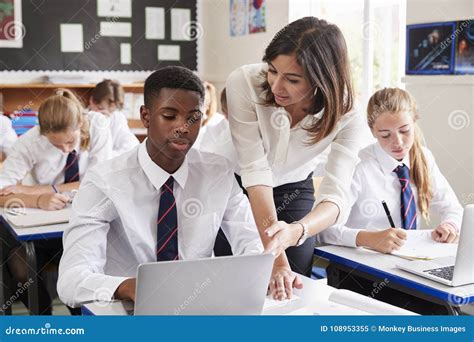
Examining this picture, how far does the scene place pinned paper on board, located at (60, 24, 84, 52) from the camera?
5520 millimetres

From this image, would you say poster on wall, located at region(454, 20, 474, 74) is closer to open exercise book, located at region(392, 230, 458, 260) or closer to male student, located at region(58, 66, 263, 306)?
open exercise book, located at region(392, 230, 458, 260)

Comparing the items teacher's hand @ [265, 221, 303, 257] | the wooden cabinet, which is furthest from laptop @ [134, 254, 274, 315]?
the wooden cabinet

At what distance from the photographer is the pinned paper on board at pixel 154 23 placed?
587 cm

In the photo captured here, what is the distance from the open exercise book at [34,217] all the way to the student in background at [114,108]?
Result: 1680 mm

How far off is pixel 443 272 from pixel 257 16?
11.7 ft

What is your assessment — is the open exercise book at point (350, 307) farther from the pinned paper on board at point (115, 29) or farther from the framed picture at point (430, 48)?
the pinned paper on board at point (115, 29)

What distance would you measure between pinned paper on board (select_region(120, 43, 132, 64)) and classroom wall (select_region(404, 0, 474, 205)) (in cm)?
322

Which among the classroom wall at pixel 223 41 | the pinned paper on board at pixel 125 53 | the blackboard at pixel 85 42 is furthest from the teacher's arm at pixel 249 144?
the pinned paper on board at pixel 125 53
